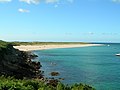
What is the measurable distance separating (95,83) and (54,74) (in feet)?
38.2

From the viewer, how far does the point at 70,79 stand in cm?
4634

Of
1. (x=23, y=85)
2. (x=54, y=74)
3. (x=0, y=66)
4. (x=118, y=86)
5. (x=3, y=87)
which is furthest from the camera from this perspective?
(x=54, y=74)

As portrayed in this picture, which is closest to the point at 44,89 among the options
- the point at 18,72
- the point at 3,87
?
the point at 3,87

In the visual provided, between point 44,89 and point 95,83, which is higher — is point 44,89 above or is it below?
above

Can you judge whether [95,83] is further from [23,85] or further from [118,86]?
[23,85]

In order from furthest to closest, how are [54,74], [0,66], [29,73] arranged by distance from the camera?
[54,74]
[29,73]
[0,66]

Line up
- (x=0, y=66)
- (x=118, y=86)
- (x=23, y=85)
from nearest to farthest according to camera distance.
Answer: (x=23, y=85), (x=118, y=86), (x=0, y=66)

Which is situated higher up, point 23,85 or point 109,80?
point 23,85

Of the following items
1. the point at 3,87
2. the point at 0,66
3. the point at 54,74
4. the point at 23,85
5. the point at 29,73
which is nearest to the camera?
the point at 3,87

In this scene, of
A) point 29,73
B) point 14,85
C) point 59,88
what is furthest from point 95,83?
point 14,85

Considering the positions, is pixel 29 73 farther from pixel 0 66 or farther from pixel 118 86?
pixel 118 86

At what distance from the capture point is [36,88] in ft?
76.3

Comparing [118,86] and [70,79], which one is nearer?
[118,86]

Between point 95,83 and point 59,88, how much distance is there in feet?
63.2
